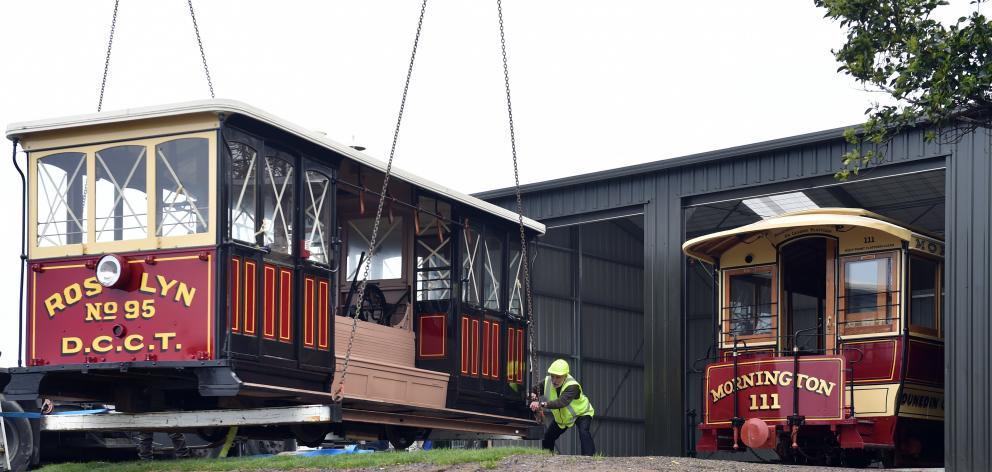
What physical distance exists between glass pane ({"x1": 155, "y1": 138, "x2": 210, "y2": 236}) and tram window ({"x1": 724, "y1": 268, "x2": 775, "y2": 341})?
8.48m

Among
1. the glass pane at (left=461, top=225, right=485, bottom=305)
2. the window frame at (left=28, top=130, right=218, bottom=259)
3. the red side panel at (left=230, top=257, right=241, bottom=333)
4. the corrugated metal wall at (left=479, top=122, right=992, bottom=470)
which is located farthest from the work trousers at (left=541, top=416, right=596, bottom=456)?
the window frame at (left=28, top=130, right=218, bottom=259)

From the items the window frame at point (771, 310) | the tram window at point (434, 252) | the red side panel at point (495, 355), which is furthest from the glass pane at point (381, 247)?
the window frame at point (771, 310)

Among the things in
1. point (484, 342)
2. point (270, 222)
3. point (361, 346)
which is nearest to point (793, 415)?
point (484, 342)

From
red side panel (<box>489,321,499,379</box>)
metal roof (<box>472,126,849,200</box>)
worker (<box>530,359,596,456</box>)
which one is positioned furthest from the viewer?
metal roof (<box>472,126,849,200</box>)

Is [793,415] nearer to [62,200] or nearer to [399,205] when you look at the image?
[399,205]

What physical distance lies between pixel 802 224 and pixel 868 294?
48.6 inches

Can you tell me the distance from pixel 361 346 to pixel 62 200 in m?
3.61

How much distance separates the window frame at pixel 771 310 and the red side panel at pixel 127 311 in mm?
8486

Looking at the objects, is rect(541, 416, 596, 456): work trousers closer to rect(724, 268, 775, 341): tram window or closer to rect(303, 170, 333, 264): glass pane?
rect(303, 170, 333, 264): glass pane

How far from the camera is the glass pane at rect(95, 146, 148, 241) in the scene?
1246 centimetres

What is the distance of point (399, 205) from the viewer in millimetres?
15875

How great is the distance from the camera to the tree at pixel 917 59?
413 inches

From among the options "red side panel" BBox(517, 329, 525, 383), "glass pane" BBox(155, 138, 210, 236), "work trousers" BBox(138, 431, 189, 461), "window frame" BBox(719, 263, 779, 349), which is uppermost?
"glass pane" BBox(155, 138, 210, 236)

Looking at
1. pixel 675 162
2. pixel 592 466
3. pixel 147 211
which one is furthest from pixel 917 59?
pixel 675 162
